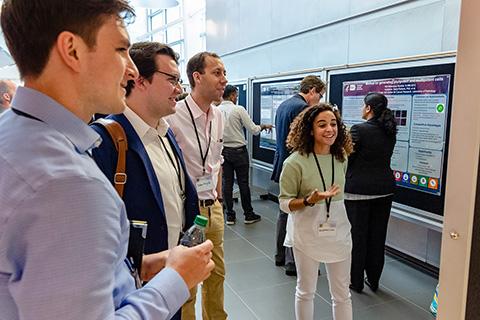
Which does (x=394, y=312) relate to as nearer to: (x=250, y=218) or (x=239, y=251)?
(x=239, y=251)

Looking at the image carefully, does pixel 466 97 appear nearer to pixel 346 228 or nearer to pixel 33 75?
pixel 33 75

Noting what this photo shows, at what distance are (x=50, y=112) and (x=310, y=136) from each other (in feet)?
5.62

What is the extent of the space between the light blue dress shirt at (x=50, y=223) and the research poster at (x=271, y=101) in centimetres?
425

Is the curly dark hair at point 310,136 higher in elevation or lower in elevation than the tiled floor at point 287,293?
higher

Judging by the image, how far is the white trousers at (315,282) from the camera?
6.64 ft

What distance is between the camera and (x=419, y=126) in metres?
3.04

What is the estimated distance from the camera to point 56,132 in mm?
616

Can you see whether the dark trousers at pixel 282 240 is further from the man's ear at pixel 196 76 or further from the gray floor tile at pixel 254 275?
the man's ear at pixel 196 76

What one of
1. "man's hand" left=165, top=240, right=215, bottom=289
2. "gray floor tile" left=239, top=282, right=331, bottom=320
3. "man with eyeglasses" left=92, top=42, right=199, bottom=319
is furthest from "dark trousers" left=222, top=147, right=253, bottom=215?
"man's hand" left=165, top=240, right=215, bottom=289

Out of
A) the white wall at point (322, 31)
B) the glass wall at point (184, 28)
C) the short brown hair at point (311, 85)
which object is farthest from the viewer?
the glass wall at point (184, 28)

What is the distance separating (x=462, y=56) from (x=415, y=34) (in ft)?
9.72

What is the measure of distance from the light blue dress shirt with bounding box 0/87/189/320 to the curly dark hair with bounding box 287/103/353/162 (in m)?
1.64

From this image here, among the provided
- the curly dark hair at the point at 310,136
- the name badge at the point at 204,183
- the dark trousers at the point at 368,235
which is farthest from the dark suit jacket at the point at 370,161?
the name badge at the point at 204,183

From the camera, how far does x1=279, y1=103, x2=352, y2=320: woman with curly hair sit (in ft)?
6.59
